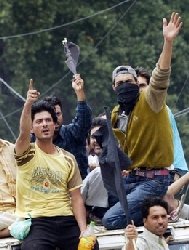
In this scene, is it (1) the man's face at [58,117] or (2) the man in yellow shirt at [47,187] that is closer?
(2) the man in yellow shirt at [47,187]

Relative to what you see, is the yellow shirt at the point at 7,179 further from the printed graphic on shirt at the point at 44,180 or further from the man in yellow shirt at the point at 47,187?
the printed graphic on shirt at the point at 44,180

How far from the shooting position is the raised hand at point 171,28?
9328 millimetres

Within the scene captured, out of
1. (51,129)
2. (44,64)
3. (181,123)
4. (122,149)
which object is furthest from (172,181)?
(44,64)

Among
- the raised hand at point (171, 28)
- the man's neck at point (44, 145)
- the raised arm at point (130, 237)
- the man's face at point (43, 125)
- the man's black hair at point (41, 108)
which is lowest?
the raised arm at point (130, 237)

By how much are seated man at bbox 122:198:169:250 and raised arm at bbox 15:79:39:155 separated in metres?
0.96

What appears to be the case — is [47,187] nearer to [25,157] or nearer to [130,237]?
[25,157]

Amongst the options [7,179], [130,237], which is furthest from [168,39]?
[7,179]

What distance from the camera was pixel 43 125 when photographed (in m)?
9.48

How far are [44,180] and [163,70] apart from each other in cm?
117

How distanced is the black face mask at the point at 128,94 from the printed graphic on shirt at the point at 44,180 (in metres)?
0.78

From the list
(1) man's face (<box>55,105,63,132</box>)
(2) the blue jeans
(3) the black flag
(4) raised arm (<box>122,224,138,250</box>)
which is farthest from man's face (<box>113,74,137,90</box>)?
(4) raised arm (<box>122,224,138,250</box>)

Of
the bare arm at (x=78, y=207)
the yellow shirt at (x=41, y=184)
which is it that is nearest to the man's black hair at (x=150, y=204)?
the bare arm at (x=78, y=207)

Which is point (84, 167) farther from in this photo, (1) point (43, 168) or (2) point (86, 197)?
(1) point (43, 168)

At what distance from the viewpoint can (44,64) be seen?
92.7 feet
